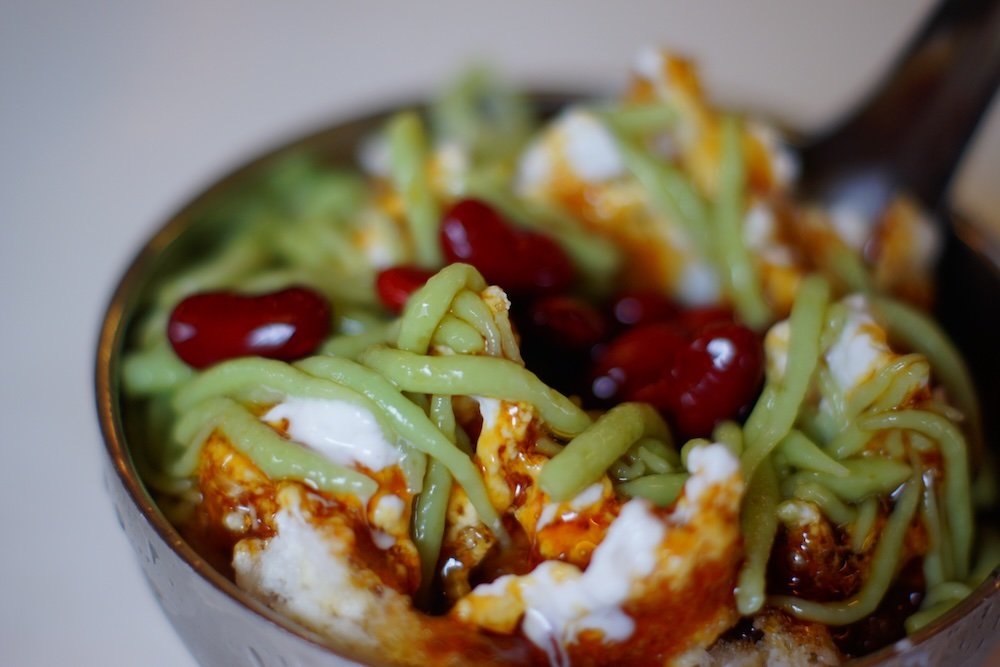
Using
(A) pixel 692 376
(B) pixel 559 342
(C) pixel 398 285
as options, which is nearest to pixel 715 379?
(A) pixel 692 376

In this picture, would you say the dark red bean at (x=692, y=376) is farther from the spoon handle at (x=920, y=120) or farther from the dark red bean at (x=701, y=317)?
the spoon handle at (x=920, y=120)

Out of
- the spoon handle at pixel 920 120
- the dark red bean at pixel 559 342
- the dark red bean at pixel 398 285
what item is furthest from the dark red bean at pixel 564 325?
the spoon handle at pixel 920 120

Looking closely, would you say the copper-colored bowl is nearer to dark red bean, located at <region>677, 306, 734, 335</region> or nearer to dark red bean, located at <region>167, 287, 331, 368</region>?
dark red bean, located at <region>167, 287, 331, 368</region>

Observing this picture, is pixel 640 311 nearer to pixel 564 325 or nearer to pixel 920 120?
pixel 564 325

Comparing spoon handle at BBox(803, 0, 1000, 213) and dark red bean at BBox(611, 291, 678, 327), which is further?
spoon handle at BBox(803, 0, 1000, 213)

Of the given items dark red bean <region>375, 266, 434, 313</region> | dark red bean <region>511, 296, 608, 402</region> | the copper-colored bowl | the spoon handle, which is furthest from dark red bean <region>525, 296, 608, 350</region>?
the spoon handle

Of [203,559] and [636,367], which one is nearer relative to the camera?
[203,559]
